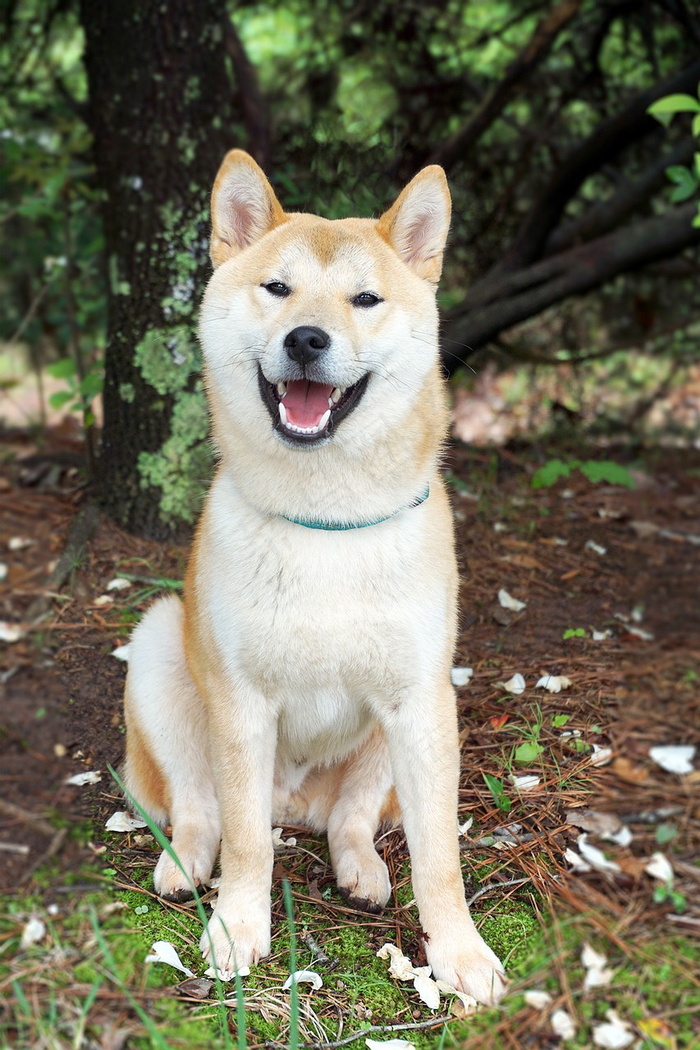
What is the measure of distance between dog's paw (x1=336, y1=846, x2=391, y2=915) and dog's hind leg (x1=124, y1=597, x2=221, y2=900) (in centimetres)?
36

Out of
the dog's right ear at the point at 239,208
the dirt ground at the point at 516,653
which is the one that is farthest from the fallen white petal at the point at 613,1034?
the dog's right ear at the point at 239,208

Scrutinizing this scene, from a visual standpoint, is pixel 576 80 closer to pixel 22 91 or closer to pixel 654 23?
pixel 654 23

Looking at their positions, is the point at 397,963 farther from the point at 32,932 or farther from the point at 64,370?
the point at 64,370

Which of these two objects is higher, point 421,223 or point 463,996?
point 421,223

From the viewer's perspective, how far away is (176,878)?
248 cm

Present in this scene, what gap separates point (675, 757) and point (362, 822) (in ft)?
2.73

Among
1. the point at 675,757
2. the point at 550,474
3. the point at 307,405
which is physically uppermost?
the point at 307,405

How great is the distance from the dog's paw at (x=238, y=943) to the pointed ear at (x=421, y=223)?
1667mm

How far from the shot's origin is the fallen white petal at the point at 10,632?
3.64 meters

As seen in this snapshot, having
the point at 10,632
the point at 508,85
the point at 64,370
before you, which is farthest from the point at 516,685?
the point at 508,85

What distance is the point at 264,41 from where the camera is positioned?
20.2 feet

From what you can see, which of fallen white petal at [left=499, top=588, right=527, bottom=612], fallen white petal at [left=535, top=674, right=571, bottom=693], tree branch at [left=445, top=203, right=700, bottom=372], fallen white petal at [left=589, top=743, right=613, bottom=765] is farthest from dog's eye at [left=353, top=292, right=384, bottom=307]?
tree branch at [left=445, top=203, right=700, bottom=372]

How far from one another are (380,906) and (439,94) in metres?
5.02

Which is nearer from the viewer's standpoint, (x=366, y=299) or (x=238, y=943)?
(x=238, y=943)
